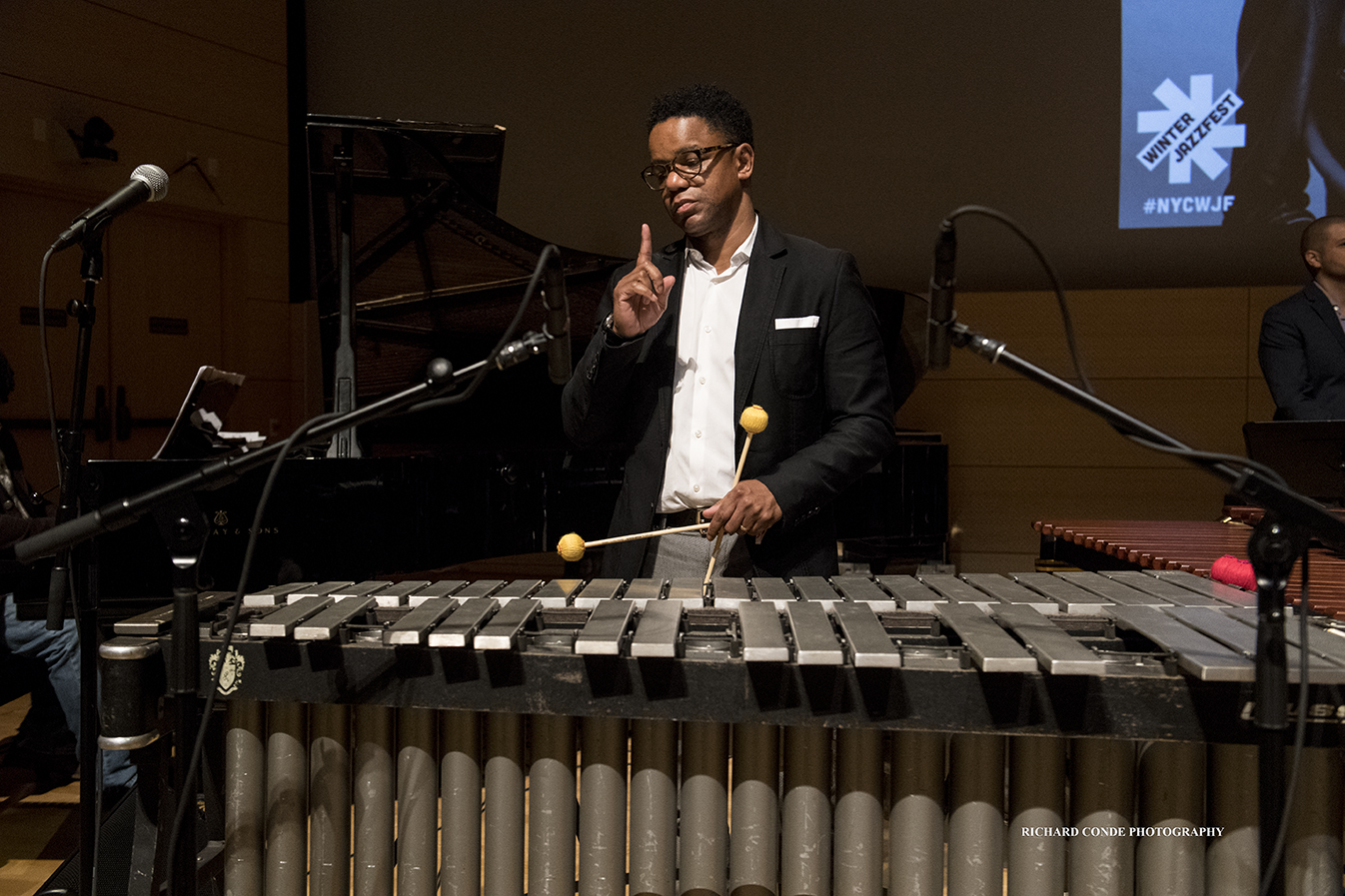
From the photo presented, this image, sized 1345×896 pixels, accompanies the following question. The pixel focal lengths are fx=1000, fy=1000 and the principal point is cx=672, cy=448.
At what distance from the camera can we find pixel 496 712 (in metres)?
1.35

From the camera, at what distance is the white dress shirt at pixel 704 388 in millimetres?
1971

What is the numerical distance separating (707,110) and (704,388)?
547mm

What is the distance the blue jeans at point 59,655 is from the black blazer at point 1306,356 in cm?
404

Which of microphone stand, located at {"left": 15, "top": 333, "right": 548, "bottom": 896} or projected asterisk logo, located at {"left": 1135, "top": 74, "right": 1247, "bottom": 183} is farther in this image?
projected asterisk logo, located at {"left": 1135, "top": 74, "right": 1247, "bottom": 183}

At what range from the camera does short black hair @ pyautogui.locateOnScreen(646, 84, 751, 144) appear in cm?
197

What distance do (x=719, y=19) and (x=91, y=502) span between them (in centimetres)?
439

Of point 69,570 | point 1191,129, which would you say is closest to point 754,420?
point 69,570

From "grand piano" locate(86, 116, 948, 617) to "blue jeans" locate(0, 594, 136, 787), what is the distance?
0.50 metres

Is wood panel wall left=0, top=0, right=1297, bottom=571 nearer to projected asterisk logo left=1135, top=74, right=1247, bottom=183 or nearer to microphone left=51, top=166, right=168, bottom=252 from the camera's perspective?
projected asterisk logo left=1135, top=74, right=1247, bottom=183

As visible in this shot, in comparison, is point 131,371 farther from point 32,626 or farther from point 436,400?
point 436,400

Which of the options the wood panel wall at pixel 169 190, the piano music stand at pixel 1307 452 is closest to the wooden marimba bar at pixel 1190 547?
the piano music stand at pixel 1307 452

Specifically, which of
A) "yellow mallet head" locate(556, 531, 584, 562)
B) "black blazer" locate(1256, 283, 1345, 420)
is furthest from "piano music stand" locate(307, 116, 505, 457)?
"black blazer" locate(1256, 283, 1345, 420)

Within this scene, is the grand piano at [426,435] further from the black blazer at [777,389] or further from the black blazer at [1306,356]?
the black blazer at [1306,356]

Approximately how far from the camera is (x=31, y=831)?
2533 millimetres
